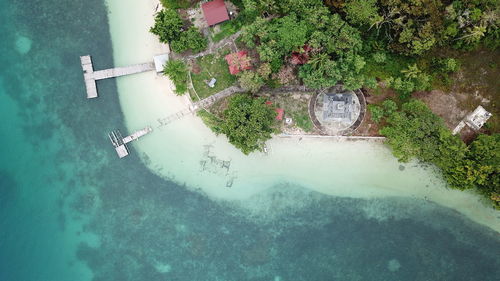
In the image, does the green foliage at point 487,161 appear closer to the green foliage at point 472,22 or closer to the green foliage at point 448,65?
the green foliage at point 448,65

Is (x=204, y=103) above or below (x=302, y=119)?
above

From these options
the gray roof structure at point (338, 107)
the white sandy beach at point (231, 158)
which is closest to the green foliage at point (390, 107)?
the gray roof structure at point (338, 107)

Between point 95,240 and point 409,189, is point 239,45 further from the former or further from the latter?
point 95,240

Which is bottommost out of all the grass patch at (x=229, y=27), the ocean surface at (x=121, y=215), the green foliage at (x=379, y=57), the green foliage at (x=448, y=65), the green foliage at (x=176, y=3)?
the ocean surface at (x=121, y=215)

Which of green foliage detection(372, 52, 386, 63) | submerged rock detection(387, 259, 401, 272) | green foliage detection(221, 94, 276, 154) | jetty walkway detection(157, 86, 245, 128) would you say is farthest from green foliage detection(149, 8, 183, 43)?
submerged rock detection(387, 259, 401, 272)

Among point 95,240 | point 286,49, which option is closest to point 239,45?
point 286,49

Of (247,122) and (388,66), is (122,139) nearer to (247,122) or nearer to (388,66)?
(247,122)

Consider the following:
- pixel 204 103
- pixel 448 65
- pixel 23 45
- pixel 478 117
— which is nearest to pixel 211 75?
pixel 204 103

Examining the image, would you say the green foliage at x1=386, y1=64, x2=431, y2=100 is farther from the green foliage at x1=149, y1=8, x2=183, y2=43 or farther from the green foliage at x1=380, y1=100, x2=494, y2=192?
the green foliage at x1=149, y1=8, x2=183, y2=43
